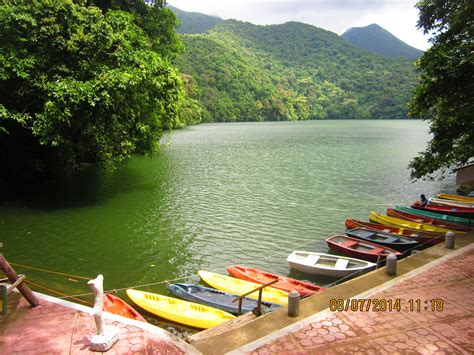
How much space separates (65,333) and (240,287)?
17.4 feet

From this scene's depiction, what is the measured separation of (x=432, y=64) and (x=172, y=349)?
12.5 m

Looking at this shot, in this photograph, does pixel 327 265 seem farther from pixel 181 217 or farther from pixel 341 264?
pixel 181 217

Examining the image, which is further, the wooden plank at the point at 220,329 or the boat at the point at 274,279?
the boat at the point at 274,279

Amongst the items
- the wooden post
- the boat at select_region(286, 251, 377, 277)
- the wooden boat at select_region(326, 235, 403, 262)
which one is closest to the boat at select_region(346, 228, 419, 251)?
the wooden boat at select_region(326, 235, 403, 262)

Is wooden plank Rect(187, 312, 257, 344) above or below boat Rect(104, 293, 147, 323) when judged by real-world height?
above

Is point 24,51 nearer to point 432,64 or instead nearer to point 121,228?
point 121,228

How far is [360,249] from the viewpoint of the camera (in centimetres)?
1373

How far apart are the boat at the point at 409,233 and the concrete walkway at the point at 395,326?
4473 millimetres

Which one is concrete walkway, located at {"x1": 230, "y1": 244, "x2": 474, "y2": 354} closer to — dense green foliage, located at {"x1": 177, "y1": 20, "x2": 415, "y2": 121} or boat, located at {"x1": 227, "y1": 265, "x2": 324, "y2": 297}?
boat, located at {"x1": 227, "y1": 265, "x2": 324, "y2": 297}

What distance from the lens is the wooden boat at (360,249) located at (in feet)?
42.1

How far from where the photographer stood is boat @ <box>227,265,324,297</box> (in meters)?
10.6

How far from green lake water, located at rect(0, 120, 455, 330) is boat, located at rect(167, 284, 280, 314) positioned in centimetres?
102

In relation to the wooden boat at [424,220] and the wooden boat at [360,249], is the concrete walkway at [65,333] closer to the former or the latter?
the wooden boat at [360,249]

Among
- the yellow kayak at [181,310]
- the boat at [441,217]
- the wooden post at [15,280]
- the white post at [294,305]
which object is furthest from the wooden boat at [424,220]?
the wooden post at [15,280]
